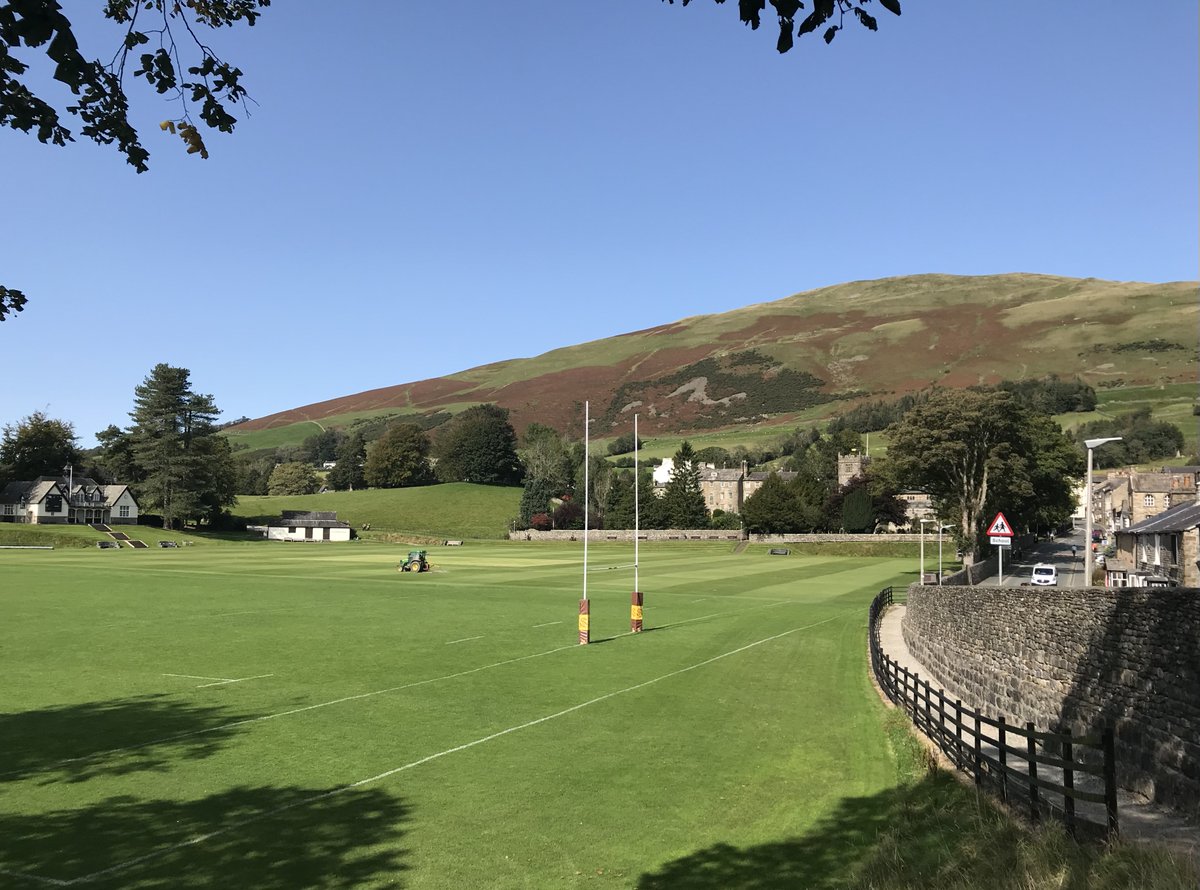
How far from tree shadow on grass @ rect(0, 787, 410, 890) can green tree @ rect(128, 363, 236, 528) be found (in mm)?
114233

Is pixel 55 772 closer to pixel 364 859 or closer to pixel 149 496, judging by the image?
pixel 364 859

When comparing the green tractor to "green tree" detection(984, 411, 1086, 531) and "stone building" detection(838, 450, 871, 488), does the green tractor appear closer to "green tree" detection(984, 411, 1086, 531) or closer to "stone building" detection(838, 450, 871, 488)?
"green tree" detection(984, 411, 1086, 531)

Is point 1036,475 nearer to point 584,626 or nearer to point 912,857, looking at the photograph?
point 584,626

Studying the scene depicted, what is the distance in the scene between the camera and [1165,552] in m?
57.8

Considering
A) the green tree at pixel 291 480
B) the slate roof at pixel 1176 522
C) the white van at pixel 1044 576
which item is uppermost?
the green tree at pixel 291 480

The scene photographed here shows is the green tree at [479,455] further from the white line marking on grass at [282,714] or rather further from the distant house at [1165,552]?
the white line marking on grass at [282,714]

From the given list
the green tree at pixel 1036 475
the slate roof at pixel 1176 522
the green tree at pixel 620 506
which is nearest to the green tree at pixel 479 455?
the green tree at pixel 620 506

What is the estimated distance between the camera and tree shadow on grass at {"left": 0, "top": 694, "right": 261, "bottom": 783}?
14938 millimetres

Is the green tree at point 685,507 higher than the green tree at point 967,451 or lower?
lower

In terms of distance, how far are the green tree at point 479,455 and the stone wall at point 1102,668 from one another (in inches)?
5738

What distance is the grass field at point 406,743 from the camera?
11.9 m

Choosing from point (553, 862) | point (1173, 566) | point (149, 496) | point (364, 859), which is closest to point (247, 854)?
point (364, 859)

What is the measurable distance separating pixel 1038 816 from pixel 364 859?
29.1 feet

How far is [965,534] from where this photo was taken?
7281 cm
